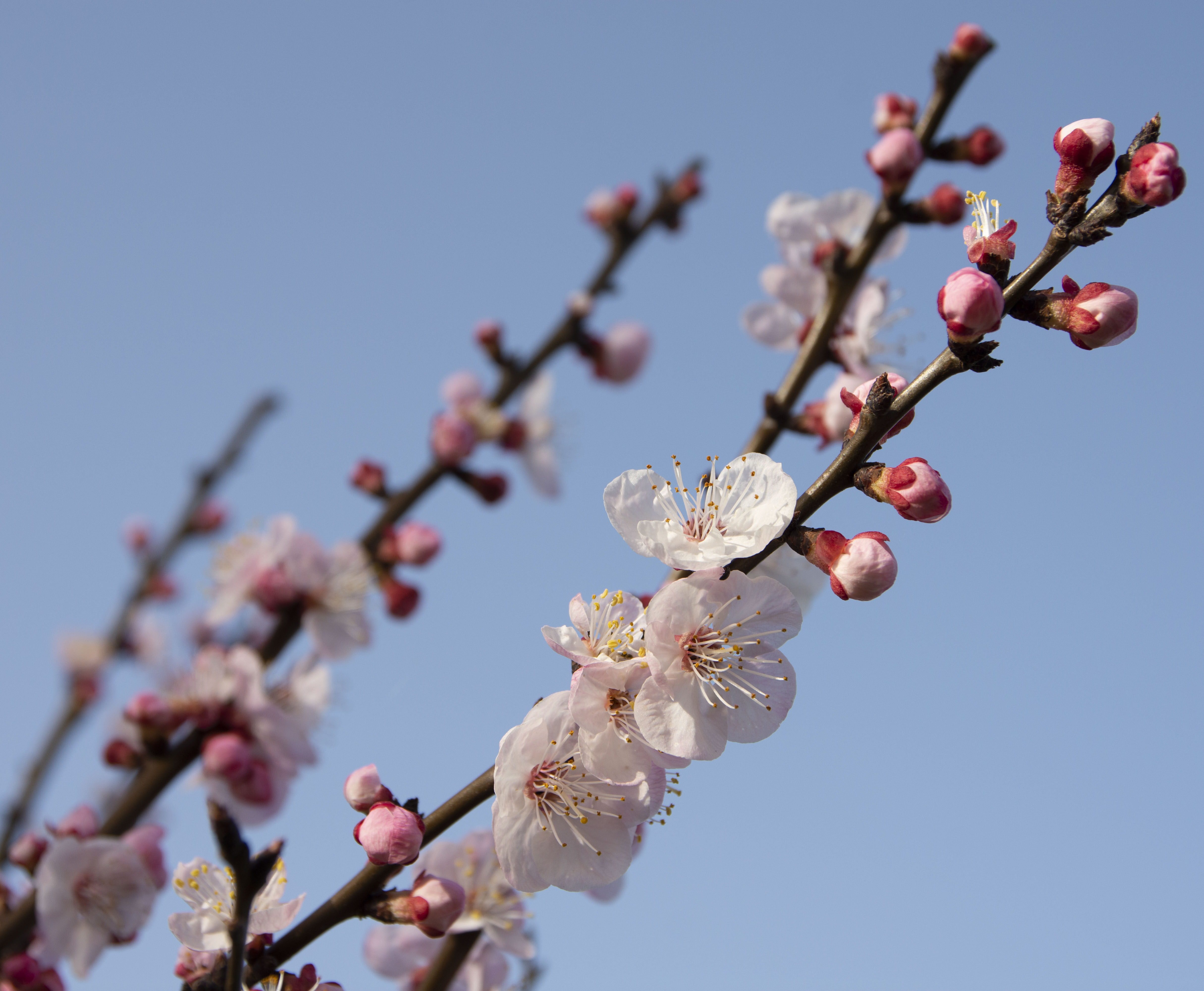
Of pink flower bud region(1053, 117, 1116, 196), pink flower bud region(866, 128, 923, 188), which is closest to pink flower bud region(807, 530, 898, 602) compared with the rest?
pink flower bud region(1053, 117, 1116, 196)

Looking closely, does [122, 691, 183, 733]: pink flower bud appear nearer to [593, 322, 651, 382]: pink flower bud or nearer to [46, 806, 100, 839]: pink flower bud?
[46, 806, 100, 839]: pink flower bud

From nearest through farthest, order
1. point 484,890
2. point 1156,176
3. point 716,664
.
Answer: point 1156,176 → point 716,664 → point 484,890

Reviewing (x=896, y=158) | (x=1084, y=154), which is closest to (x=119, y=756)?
(x=896, y=158)

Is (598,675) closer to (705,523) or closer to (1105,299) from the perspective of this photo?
(705,523)

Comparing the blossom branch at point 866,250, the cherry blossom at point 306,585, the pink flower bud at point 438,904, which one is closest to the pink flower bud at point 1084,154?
the blossom branch at point 866,250

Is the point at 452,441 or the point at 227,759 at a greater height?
the point at 452,441

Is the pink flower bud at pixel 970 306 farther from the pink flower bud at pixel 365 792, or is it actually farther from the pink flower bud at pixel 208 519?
the pink flower bud at pixel 208 519

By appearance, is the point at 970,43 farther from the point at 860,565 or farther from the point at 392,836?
the point at 392,836
